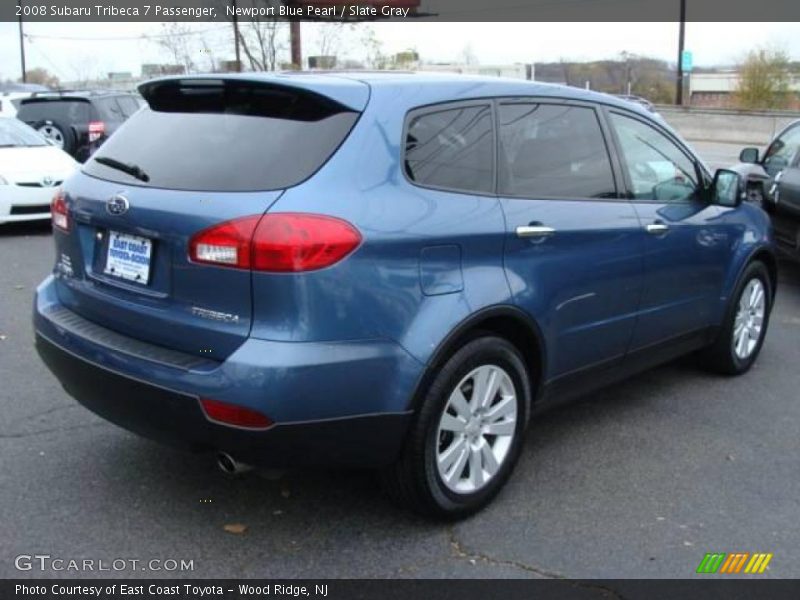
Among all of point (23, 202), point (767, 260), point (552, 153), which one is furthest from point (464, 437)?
point (23, 202)

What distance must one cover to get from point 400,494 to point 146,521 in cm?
101

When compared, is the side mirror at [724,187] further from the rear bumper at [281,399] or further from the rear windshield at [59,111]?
the rear windshield at [59,111]

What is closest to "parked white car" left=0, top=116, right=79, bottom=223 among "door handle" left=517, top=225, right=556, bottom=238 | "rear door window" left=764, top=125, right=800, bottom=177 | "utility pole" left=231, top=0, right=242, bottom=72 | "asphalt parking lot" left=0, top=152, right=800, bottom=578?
"asphalt parking lot" left=0, top=152, right=800, bottom=578

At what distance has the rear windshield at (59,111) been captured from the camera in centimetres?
1435

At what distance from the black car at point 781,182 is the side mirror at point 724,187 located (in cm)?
244

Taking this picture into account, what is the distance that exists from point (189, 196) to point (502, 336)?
4.52 ft

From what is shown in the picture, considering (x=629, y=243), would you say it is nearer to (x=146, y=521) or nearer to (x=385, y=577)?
(x=385, y=577)

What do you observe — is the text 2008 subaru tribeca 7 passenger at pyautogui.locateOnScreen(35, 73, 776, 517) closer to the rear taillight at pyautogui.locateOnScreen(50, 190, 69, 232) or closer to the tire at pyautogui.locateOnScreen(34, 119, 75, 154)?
the rear taillight at pyautogui.locateOnScreen(50, 190, 69, 232)

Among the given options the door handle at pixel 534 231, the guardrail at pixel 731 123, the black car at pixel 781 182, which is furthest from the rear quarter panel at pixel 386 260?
the guardrail at pixel 731 123

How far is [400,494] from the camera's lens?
3279 millimetres

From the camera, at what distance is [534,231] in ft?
11.6

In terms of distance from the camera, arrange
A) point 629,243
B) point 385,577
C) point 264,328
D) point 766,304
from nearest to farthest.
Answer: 1. point 264,328
2. point 385,577
3. point 629,243
4. point 766,304

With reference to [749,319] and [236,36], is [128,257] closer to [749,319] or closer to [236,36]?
[749,319]

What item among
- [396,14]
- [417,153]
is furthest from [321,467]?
[396,14]
